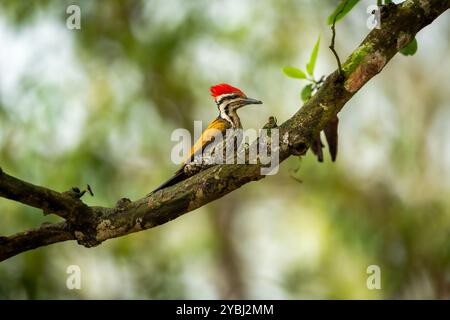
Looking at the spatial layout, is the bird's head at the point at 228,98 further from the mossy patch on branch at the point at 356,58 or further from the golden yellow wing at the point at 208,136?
the mossy patch on branch at the point at 356,58

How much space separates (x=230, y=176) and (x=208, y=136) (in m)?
1.75

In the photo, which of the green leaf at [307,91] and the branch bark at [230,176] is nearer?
the branch bark at [230,176]

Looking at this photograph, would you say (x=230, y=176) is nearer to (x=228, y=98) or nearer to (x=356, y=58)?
(x=356, y=58)

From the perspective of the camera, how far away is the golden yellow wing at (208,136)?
16.4 feet

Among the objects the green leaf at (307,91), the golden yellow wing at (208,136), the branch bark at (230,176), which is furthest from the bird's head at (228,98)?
the branch bark at (230,176)

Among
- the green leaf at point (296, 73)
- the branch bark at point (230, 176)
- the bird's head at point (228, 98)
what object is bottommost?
the branch bark at point (230, 176)

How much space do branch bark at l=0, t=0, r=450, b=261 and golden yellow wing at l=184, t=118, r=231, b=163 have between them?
1299 millimetres

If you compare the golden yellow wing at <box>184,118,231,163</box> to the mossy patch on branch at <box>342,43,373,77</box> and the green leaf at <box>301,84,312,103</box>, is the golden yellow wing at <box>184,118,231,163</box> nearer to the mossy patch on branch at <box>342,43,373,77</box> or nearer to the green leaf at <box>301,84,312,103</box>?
the green leaf at <box>301,84,312,103</box>

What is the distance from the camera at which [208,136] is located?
16.9ft

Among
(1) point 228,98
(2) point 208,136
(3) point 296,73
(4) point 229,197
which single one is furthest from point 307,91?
(4) point 229,197

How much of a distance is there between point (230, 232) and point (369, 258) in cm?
301

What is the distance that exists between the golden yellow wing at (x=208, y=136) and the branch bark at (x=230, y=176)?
1299 millimetres

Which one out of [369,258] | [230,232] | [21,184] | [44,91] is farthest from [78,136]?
[21,184]
